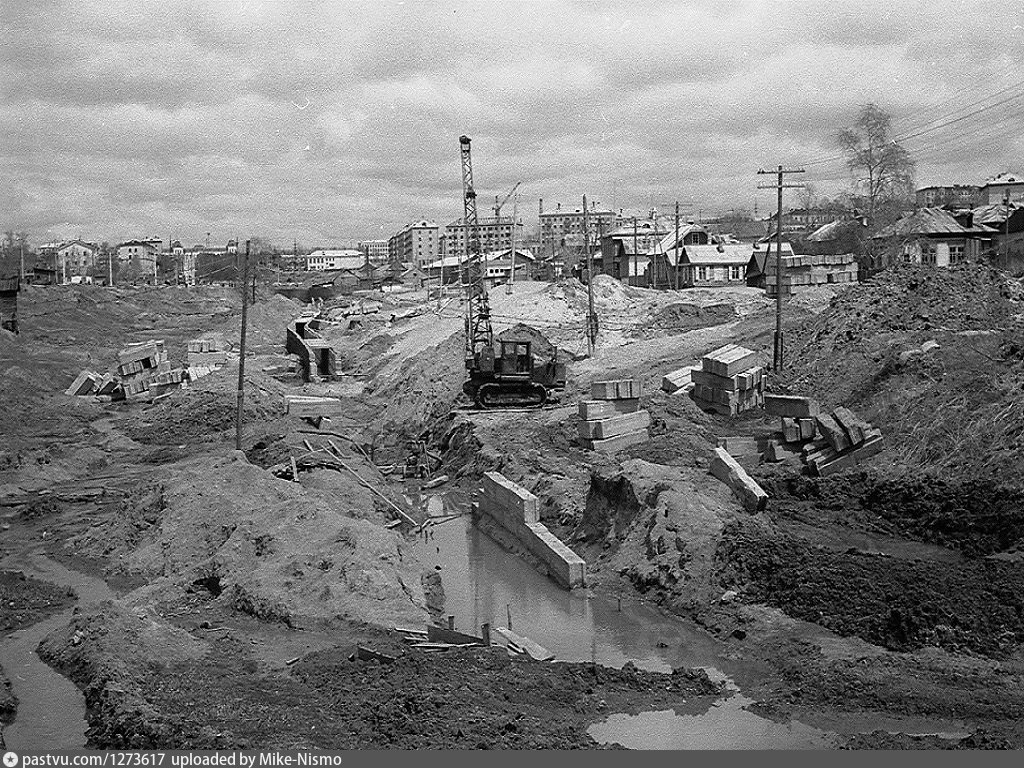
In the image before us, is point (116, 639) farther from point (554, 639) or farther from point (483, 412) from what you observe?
point (483, 412)

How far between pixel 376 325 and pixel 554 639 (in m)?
50.7

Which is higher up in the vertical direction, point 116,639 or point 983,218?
point 983,218

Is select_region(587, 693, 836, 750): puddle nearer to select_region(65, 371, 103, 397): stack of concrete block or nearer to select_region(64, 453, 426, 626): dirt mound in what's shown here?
select_region(64, 453, 426, 626): dirt mound

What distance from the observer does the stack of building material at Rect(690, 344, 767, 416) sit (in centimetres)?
2770

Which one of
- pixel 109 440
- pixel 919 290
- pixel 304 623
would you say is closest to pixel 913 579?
pixel 304 623

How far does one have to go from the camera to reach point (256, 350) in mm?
60312

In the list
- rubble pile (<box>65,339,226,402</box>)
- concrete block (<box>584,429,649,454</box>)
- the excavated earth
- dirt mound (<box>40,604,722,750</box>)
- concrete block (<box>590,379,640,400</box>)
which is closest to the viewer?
dirt mound (<box>40,604,722,750</box>)

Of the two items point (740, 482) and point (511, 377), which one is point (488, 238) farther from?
point (740, 482)

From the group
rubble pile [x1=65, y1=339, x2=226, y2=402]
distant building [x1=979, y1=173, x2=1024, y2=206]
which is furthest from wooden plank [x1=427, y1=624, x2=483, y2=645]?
distant building [x1=979, y1=173, x2=1024, y2=206]

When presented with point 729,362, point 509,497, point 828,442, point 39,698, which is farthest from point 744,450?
point 39,698

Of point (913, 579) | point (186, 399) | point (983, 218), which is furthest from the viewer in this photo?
point (983, 218)

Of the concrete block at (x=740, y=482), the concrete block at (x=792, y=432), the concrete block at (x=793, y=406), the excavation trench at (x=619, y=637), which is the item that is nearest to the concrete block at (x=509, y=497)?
the excavation trench at (x=619, y=637)

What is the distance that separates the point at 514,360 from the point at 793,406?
10.7 m

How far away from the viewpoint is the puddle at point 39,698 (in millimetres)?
11711
